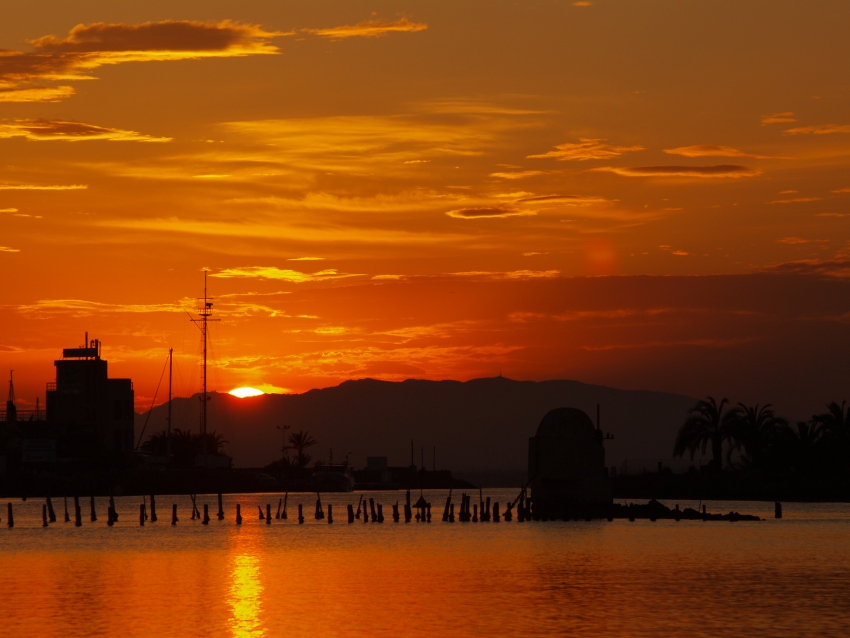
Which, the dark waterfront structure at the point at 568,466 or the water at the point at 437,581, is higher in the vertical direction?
the dark waterfront structure at the point at 568,466

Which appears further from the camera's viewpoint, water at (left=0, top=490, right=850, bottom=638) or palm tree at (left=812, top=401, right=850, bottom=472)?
palm tree at (left=812, top=401, right=850, bottom=472)

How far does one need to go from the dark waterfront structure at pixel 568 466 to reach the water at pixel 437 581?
373 centimetres

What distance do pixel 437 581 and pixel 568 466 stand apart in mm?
41351

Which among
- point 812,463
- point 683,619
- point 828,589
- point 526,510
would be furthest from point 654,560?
point 812,463

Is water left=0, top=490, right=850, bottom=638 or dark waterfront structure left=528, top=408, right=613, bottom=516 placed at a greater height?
dark waterfront structure left=528, top=408, right=613, bottom=516

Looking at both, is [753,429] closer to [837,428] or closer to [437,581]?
[837,428]

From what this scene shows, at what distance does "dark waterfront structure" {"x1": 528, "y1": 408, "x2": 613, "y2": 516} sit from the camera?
92.2m

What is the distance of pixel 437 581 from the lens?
172 ft

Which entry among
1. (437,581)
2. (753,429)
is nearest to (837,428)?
(753,429)

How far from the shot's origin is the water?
3941cm

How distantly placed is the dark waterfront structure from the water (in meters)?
3.73

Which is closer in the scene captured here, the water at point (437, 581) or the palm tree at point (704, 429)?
the water at point (437, 581)

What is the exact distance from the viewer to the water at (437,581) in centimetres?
3941

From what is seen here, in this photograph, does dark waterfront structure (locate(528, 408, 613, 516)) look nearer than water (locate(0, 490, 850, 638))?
No
